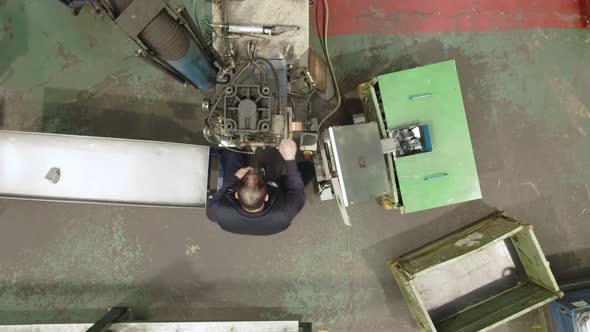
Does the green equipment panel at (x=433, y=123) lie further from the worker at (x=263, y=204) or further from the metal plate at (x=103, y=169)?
the metal plate at (x=103, y=169)

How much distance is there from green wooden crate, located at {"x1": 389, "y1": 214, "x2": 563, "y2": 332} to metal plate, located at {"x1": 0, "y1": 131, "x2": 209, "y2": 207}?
167 cm

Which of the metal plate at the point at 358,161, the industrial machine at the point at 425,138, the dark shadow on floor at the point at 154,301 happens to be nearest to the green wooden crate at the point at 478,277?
the industrial machine at the point at 425,138

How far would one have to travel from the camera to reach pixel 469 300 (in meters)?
2.56

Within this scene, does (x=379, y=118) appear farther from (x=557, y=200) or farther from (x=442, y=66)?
(x=557, y=200)

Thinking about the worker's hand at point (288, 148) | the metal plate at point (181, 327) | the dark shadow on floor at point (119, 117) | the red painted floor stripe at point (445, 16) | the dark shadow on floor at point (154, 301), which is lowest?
the metal plate at point (181, 327)

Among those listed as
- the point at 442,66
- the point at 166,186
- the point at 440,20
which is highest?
the point at 440,20

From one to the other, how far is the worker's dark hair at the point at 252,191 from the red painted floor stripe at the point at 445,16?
5.01ft

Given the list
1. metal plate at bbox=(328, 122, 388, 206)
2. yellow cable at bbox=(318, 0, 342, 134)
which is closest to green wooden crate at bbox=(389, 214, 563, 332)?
metal plate at bbox=(328, 122, 388, 206)

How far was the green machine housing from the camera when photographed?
2.16m

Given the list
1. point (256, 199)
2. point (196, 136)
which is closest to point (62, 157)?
point (196, 136)

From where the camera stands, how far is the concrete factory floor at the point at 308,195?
2.56m

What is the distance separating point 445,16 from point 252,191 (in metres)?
2.19

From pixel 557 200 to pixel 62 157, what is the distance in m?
3.69

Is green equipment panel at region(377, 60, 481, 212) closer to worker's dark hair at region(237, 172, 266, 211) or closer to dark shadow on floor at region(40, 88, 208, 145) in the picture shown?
worker's dark hair at region(237, 172, 266, 211)
